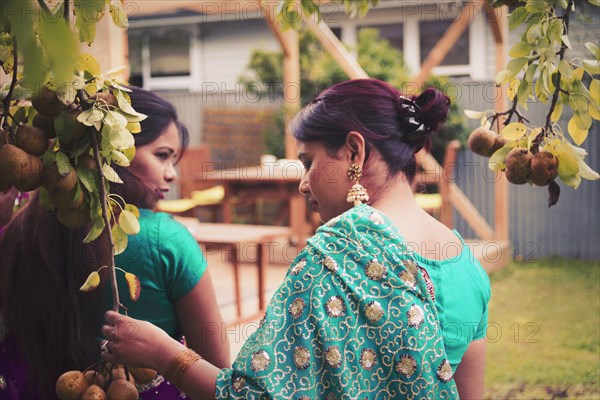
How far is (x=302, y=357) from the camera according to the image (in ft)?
4.91

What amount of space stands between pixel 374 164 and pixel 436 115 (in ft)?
0.77

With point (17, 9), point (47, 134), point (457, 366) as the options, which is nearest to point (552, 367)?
point (457, 366)

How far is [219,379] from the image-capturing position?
1518 mm

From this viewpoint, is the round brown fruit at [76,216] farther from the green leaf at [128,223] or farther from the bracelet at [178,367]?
the bracelet at [178,367]

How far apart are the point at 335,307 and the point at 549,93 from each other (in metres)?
0.75

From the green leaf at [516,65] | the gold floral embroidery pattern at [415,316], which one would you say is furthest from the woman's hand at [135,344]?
the green leaf at [516,65]

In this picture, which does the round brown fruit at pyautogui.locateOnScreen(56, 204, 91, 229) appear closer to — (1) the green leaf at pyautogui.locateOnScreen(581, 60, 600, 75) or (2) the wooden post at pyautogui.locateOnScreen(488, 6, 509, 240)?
(1) the green leaf at pyautogui.locateOnScreen(581, 60, 600, 75)

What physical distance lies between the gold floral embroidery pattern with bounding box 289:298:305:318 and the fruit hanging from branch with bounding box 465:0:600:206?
2.15 feet

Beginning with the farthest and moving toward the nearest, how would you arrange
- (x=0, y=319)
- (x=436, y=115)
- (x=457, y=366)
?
1. (x=0, y=319)
2. (x=436, y=115)
3. (x=457, y=366)

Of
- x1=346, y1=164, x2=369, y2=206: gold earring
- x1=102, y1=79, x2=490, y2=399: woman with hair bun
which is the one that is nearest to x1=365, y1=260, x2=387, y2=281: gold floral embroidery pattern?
x1=102, y1=79, x2=490, y2=399: woman with hair bun

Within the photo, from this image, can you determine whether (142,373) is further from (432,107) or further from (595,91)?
(595,91)

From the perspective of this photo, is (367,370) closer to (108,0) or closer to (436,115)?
(436,115)

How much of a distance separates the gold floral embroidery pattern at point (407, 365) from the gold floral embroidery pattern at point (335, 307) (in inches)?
5.9

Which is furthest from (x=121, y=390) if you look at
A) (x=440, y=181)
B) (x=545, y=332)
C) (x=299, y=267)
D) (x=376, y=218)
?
(x=440, y=181)
